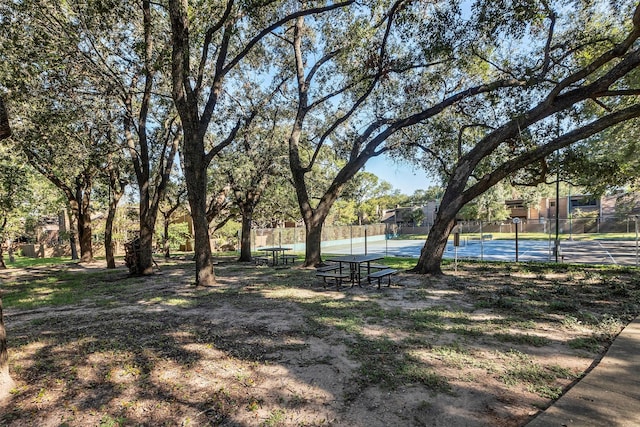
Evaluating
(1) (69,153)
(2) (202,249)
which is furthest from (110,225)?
(2) (202,249)

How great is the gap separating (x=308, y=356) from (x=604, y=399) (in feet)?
9.65

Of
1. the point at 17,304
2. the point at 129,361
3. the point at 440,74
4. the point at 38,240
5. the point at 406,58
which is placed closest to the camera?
the point at 129,361

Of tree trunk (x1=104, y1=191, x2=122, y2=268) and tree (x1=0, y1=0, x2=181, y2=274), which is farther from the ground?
tree (x1=0, y1=0, x2=181, y2=274)

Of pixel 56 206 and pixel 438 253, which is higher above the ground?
pixel 56 206

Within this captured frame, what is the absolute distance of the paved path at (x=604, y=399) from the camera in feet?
8.42

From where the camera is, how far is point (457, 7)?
28.1 ft

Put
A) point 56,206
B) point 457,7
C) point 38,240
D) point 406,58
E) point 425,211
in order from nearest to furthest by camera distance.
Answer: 1. point 457,7
2. point 406,58
3. point 56,206
4. point 38,240
5. point 425,211

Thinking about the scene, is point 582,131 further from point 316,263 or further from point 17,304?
point 17,304

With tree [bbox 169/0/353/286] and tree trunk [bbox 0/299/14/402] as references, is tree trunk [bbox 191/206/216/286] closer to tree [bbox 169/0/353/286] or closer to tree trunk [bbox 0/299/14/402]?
tree [bbox 169/0/353/286]

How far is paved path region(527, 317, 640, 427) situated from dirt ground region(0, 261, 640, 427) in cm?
16

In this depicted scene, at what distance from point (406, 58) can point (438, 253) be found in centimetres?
616

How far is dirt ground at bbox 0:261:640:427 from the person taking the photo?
113 inches

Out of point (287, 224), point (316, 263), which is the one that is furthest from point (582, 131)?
point (287, 224)

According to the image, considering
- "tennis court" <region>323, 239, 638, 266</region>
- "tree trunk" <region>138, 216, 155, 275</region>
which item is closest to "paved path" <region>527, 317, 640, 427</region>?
"tennis court" <region>323, 239, 638, 266</region>
